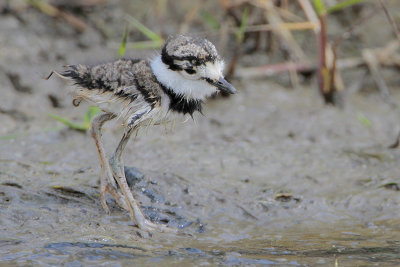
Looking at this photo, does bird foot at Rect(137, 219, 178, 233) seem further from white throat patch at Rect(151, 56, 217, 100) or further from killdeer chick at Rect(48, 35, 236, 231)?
white throat patch at Rect(151, 56, 217, 100)

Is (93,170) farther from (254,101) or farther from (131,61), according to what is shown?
(254,101)

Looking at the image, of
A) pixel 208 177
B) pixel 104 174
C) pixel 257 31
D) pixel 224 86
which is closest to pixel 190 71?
pixel 224 86

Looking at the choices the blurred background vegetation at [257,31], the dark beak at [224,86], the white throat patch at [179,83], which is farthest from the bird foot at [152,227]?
the blurred background vegetation at [257,31]

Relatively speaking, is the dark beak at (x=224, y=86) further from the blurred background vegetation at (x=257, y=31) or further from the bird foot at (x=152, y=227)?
the blurred background vegetation at (x=257, y=31)

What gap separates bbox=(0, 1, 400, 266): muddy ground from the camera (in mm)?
3541

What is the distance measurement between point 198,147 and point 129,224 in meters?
1.50

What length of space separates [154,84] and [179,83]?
0.15 metres

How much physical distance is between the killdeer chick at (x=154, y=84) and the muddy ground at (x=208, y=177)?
38cm

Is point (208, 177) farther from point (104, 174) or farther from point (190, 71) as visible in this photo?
point (190, 71)

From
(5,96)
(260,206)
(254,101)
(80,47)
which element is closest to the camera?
(260,206)

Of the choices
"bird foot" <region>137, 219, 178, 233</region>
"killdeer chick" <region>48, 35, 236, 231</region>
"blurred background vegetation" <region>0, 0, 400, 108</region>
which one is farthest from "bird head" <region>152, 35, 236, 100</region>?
"blurred background vegetation" <region>0, 0, 400, 108</region>

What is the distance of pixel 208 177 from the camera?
185 inches

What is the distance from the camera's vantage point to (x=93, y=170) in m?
4.60

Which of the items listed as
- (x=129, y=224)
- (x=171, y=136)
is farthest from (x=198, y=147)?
(x=129, y=224)
